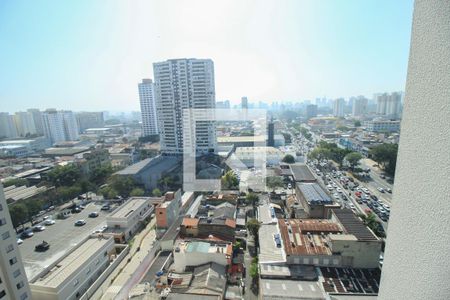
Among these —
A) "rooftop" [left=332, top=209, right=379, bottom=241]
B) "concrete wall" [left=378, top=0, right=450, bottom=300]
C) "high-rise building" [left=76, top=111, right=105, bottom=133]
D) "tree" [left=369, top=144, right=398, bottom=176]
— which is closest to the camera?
"concrete wall" [left=378, top=0, right=450, bottom=300]

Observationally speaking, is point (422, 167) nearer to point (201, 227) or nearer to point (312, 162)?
point (201, 227)

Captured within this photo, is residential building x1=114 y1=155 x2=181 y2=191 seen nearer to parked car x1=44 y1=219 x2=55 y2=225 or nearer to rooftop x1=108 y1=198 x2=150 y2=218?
rooftop x1=108 y1=198 x2=150 y2=218

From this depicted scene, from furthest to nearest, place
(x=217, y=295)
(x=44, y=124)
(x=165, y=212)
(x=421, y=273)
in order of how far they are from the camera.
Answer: (x=44, y=124) < (x=165, y=212) < (x=217, y=295) < (x=421, y=273)

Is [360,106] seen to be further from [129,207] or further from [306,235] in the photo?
[129,207]

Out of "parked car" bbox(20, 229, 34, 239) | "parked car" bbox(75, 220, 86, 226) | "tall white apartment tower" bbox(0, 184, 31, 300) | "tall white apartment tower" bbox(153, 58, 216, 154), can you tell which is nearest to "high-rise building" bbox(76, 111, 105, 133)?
"tall white apartment tower" bbox(153, 58, 216, 154)

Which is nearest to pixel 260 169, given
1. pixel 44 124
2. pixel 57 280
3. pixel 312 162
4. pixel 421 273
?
pixel 312 162

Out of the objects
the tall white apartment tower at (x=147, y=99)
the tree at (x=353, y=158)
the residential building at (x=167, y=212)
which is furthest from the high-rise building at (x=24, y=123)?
the tree at (x=353, y=158)
